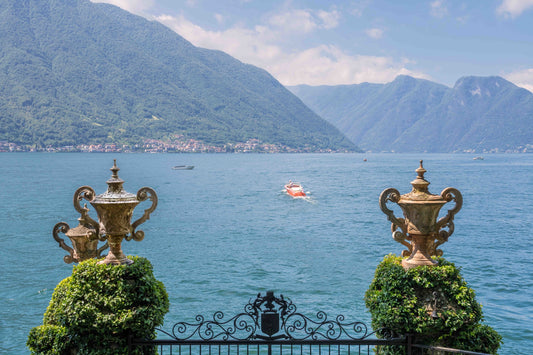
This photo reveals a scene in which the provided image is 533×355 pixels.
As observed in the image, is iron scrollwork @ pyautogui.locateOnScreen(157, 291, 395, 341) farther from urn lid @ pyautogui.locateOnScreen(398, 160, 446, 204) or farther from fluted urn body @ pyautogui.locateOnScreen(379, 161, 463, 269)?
urn lid @ pyautogui.locateOnScreen(398, 160, 446, 204)

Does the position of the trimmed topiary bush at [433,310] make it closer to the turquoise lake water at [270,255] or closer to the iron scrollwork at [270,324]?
the iron scrollwork at [270,324]

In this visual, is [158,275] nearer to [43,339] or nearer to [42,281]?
[42,281]

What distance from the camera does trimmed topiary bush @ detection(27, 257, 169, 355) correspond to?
221 inches

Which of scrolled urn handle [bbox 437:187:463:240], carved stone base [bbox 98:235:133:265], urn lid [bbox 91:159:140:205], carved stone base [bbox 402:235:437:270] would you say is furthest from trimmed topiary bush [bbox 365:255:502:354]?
urn lid [bbox 91:159:140:205]

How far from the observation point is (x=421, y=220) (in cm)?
626

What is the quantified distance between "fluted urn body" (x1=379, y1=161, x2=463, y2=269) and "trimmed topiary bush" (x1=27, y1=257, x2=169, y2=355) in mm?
3471

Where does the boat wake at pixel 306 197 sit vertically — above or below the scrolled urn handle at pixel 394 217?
above

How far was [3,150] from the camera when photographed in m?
194

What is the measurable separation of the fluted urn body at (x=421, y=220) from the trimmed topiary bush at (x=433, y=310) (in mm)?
340

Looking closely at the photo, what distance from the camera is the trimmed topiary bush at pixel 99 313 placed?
18.4 feet

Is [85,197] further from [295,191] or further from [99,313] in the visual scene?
[295,191]

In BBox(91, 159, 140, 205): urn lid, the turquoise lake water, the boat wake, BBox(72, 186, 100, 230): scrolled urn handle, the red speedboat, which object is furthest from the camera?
the red speedboat

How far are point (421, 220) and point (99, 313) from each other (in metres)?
4.43

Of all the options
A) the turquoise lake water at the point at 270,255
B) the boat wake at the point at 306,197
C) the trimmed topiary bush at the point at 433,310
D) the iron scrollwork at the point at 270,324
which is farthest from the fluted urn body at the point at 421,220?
the boat wake at the point at 306,197
